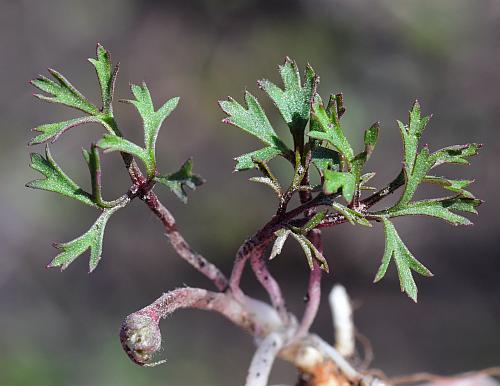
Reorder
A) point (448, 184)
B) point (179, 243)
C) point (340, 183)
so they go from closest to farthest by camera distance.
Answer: point (340, 183) → point (448, 184) → point (179, 243)

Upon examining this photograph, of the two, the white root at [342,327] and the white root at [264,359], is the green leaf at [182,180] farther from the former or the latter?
the white root at [342,327]

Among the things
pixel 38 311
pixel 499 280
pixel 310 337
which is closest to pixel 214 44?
pixel 38 311

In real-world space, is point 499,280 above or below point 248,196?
below

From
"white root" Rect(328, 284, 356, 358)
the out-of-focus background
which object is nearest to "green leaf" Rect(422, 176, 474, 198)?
"white root" Rect(328, 284, 356, 358)

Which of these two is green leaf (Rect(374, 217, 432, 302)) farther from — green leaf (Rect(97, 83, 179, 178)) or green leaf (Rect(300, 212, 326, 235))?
green leaf (Rect(97, 83, 179, 178))

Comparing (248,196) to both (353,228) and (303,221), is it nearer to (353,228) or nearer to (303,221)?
(353,228)

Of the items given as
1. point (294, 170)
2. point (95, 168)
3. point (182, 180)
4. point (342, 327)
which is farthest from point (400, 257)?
point (342, 327)

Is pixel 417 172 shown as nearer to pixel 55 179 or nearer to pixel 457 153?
pixel 457 153
